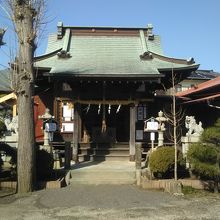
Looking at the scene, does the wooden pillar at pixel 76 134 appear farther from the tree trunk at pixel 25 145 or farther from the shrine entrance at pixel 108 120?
the tree trunk at pixel 25 145

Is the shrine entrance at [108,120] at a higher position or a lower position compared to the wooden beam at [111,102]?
lower

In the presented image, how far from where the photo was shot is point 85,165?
705 inches

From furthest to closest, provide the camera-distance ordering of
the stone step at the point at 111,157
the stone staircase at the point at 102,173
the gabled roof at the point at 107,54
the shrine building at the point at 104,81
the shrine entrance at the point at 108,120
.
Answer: the shrine entrance at the point at 108,120
the stone step at the point at 111,157
the gabled roof at the point at 107,54
the shrine building at the point at 104,81
the stone staircase at the point at 102,173

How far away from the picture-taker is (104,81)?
62.7 feet

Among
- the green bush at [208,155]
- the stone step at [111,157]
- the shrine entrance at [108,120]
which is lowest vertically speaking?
the stone step at [111,157]

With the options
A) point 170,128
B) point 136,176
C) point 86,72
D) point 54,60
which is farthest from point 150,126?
point 54,60

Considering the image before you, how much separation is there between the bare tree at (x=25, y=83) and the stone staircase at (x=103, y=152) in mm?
6931

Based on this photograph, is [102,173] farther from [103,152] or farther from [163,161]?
[103,152]

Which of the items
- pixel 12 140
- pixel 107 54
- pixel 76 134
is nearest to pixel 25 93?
pixel 12 140

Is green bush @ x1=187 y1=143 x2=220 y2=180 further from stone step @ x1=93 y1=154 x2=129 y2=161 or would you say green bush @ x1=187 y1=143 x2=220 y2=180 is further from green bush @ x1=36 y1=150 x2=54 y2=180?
stone step @ x1=93 y1=154 x2=129 y2=161

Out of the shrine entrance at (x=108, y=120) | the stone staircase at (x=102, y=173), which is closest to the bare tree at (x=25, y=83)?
the stone staircase at (x=102, y=173)

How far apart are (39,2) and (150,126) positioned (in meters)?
6.93

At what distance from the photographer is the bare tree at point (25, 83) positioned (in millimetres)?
12812

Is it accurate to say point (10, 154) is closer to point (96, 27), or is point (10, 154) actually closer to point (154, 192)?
point (154, 192)
